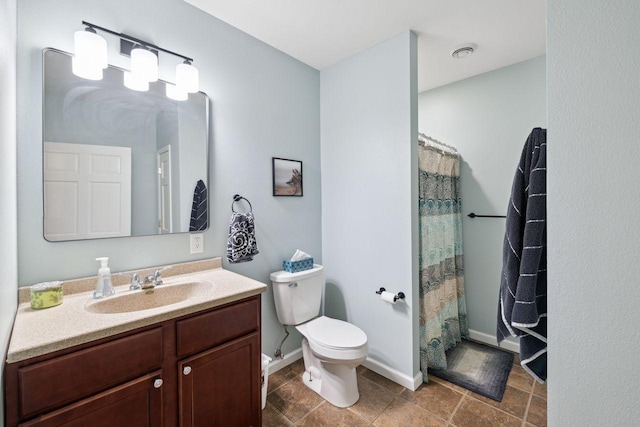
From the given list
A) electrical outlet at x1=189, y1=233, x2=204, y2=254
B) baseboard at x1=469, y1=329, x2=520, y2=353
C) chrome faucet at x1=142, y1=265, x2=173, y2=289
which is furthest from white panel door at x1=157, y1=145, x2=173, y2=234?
baseboard at x1=469, y1=329, x2=520, y2=353

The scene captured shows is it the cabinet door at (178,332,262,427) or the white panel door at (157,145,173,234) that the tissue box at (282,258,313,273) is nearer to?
the cabinet door at (178,332,262,427)

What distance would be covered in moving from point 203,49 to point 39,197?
1229 millimetres

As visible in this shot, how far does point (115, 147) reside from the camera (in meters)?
1.45

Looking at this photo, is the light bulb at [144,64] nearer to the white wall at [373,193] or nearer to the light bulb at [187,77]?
the light bulb at [187,77]

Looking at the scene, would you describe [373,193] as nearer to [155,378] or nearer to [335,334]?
[335,334]

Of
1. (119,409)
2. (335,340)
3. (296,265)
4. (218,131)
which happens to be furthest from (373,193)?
(119,409)

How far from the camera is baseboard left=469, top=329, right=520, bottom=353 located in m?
2.42

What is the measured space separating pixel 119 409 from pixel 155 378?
136 millimetres

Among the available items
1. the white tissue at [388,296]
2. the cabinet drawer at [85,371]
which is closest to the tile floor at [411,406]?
the white tissue at [388,296]

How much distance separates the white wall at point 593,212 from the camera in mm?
763

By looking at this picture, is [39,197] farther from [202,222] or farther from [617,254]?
[617,254]

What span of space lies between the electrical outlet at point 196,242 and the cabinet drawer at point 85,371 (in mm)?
676

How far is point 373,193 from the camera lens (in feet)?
7.11

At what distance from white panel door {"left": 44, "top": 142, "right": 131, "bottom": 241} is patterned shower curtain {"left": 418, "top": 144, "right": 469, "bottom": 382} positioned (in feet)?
6.30
